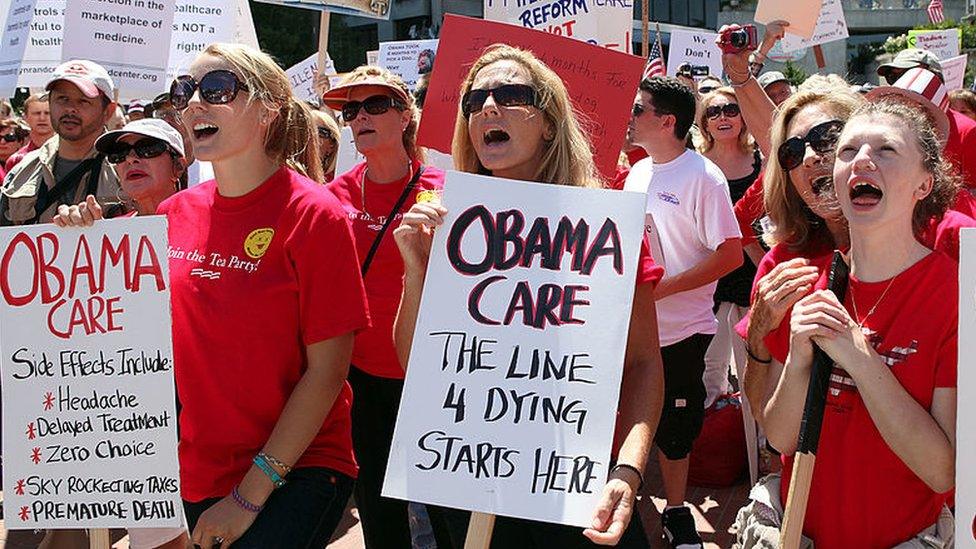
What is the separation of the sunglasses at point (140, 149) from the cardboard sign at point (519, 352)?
163 centimetres

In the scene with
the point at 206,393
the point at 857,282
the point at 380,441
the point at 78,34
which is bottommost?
the point at 380,441

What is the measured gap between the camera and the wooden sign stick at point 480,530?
2.37 metres

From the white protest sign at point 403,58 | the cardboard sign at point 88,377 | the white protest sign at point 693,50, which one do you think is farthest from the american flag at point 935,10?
the cardboard sign at point 88,377

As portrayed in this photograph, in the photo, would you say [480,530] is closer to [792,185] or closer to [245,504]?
[245,504]

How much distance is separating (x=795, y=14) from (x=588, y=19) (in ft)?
3.47

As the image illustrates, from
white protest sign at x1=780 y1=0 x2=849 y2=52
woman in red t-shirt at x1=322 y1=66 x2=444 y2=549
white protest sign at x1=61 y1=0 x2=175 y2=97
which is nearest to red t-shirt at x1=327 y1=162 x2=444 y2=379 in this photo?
woman in red t-shirt at x1=322 y1=66 x2=444 y2=549

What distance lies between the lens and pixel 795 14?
17.7 ft

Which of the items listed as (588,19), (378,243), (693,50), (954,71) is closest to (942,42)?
(954,71)

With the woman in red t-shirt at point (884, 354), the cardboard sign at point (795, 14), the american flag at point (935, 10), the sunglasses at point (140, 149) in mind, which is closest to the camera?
the woman in red t-shirt at point (884, 354)

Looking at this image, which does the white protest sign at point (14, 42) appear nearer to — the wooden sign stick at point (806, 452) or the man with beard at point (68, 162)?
the man with beard at point (68, 162)

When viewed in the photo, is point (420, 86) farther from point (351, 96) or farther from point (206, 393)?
point (206, 393)

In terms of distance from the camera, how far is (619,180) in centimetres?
534

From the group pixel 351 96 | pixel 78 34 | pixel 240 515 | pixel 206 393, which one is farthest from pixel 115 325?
pixel 78 34

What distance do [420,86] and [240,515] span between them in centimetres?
428
